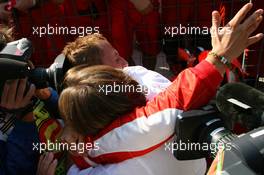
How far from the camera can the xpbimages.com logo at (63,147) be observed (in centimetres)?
89

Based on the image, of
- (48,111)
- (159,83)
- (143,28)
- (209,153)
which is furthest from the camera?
(143,28)

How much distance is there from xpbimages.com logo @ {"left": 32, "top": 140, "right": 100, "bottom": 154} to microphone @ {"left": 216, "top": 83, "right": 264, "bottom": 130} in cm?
26

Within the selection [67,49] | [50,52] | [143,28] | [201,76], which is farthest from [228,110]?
[50,52]

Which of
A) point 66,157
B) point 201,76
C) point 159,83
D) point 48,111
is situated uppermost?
→ point 201,76

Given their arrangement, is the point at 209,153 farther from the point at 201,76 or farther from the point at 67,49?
the point at 67,49

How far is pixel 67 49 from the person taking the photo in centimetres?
114

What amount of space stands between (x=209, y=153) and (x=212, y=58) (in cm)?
17

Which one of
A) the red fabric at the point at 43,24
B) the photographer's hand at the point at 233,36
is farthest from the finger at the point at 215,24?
the red fabric at the point at 43,24

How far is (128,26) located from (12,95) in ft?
2.21

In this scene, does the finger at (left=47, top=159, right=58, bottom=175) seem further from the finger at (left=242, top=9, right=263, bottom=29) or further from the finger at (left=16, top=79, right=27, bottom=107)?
the finger at (left=242, top=9, right=263, bottom=29)

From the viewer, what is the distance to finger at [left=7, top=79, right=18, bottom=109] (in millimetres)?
944

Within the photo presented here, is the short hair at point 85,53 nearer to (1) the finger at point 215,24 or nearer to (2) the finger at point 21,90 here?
(2) the finger at point 21,90

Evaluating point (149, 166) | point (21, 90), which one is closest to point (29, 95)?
point (21, 90)

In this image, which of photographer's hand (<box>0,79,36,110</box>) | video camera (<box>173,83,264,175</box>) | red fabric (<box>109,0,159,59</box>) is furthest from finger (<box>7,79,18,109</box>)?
red fabric (<box>109,0,159,59</box>)
